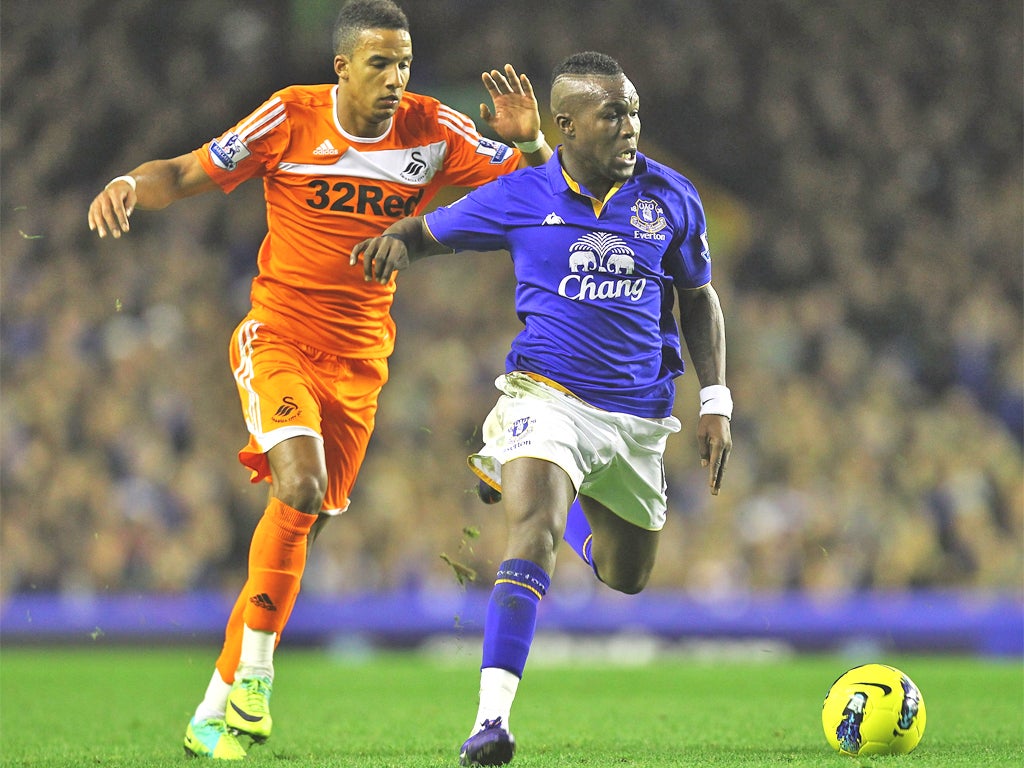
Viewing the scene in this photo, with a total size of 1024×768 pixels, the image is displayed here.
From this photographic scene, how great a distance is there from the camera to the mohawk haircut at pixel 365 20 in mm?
6297

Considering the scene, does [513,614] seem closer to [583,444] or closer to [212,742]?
[583,444]

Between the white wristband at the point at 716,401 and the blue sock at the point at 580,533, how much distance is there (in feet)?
3.08

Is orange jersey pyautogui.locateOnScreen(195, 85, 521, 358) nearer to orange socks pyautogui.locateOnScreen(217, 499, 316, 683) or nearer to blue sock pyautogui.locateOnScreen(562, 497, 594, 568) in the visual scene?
orange socks pyautogui.locateOnScreen(217, 499, 316, 683)

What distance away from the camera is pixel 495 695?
4.97 m

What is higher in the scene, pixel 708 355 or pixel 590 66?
pixel 590 66

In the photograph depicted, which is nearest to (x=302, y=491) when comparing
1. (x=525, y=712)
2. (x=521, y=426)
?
(x=521, y=426)

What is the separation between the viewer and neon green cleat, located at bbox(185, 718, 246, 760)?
230 inches

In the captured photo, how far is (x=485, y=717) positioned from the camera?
4.93 m

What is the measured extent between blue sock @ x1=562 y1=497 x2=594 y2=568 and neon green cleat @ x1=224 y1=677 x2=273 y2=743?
159 centimetres

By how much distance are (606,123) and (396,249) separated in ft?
3.14

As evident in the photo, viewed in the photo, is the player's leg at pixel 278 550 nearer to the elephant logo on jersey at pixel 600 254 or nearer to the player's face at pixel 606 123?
the elephant logo on jersey at pixel 600 254

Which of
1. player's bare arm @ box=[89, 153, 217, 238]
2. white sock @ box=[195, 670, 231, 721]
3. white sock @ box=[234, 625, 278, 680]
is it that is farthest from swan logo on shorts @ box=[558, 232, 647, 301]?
white sock @ box=[195, 670, 231, 721]

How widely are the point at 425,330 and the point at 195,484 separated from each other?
362 cm

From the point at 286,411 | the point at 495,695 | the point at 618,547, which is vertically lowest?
the point at 495,695
